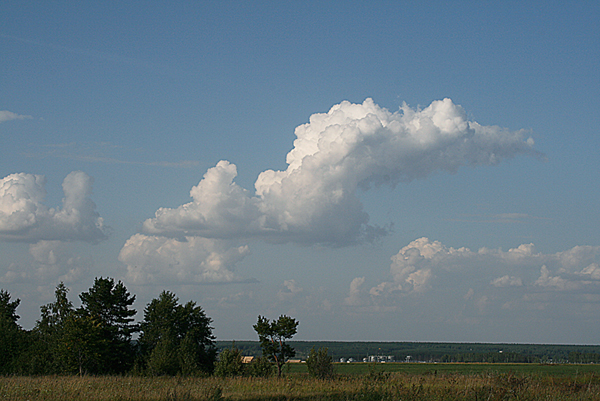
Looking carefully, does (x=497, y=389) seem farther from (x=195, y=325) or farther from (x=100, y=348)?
(x=195, y=325)

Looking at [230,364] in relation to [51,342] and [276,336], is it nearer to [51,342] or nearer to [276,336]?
[276,336]

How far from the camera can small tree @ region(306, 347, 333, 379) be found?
90.7 ft

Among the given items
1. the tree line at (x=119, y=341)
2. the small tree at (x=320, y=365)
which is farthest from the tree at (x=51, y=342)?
the small tree at (x=320, y=365)

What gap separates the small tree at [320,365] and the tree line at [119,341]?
252 inches

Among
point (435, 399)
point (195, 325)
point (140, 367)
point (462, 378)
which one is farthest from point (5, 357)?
point (435, 399)

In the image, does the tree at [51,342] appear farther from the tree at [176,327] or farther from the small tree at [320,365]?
the small tree at [320,365]

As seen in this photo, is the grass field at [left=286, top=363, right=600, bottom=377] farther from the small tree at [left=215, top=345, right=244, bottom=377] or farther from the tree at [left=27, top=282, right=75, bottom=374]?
the tree at [left=27, top=282, right=75, bottom=374]

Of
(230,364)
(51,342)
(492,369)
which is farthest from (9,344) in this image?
(492,369)

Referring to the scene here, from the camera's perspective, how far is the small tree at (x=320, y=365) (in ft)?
90.7

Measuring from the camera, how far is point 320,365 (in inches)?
1102

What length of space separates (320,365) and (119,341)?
101 ft

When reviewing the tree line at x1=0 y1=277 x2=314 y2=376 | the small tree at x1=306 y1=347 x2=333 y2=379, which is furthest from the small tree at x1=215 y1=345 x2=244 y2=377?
the small tree at x1=306 y1=347 x2=333 y2=379

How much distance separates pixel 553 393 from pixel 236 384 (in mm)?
12502

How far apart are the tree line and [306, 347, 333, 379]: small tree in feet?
21.0
